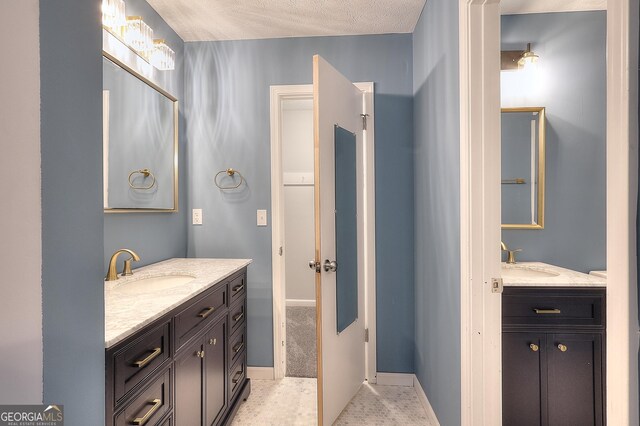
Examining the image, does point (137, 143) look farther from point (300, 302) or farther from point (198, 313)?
point (300, 302)

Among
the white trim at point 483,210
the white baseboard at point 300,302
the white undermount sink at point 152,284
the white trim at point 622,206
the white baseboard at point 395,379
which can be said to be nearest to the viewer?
the white trim at point 622,206

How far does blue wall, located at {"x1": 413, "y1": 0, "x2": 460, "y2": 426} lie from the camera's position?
1479mm

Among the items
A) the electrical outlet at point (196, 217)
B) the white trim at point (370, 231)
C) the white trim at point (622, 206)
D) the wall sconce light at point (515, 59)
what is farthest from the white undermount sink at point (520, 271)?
the electrical outlet at point (196, 217)

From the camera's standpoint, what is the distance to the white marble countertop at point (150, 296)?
974 millimetres

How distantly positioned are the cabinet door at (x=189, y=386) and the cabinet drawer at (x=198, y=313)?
0.07 meters

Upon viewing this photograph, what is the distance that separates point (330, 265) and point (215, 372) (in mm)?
833

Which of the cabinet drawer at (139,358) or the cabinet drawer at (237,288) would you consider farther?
the cabinet drawer at (237,288)

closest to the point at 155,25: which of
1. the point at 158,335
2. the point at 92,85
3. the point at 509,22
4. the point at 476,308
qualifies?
the point at 92,85

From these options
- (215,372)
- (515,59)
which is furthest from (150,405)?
(515,59)

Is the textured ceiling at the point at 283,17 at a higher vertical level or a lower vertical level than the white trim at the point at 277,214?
higher

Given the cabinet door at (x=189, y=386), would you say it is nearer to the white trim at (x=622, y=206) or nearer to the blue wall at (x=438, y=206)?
the blue wall at (x=438, y=206)

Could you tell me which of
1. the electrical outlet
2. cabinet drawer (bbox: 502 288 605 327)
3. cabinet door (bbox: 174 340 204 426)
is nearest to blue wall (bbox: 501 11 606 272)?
cabinet drawer (bbox: 502 288 605 327)

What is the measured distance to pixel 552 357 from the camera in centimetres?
153

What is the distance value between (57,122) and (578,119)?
2590mm
